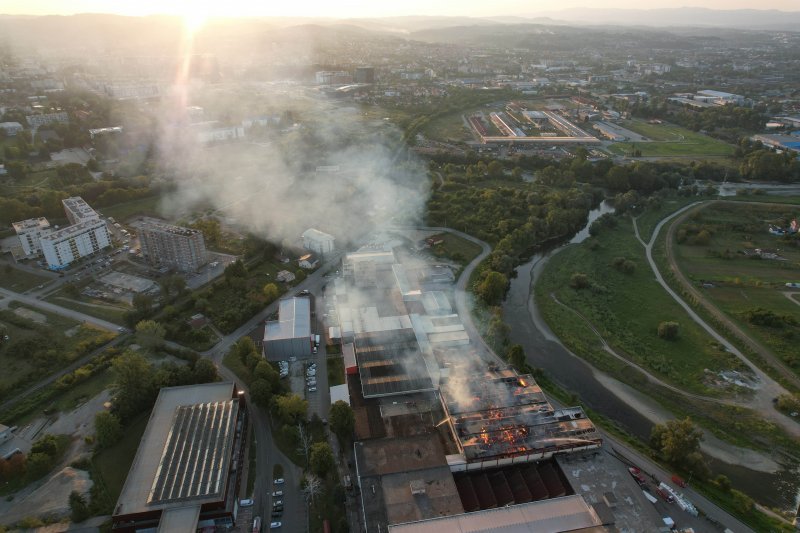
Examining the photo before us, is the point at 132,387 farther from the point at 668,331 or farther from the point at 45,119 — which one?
the point at 45,119

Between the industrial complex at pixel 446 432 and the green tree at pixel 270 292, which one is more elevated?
the green tree at pixel 270 292

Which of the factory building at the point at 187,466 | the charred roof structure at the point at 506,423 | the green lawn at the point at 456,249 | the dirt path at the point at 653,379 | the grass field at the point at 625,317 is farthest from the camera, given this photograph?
the green lawn at the point at 456,249

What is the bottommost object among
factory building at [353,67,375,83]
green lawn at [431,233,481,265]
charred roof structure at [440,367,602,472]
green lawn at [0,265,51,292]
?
charred roof structure at [440,367,602,472]

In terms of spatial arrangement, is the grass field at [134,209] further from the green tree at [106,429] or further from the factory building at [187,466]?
the green tree at [106,429]

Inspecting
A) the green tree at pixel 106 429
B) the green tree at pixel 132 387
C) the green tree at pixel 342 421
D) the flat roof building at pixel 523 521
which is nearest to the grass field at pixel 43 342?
the green tree at pixel 132 387

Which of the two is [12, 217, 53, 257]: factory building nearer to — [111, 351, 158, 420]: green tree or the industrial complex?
[111, 351, 158, 420]: green tree

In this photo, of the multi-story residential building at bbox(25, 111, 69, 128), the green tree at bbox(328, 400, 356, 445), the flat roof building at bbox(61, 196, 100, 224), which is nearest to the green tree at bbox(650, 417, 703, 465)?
the green tree at bbox(328, 400, 356, 445)
